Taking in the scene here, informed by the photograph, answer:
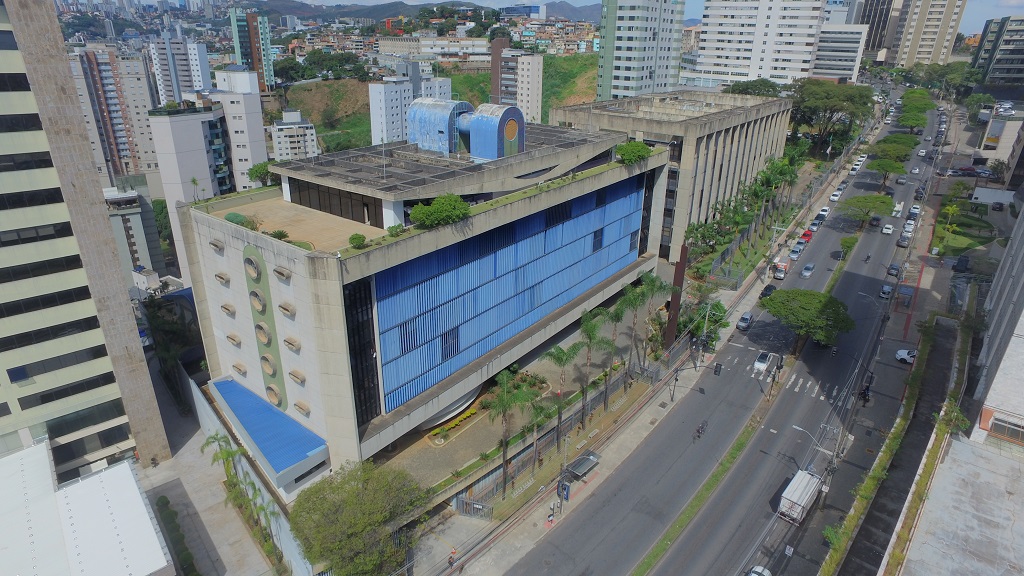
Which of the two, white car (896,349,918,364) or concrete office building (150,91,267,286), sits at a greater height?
concrete office building (150,91,267,286)

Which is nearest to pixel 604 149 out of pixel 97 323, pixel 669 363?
pixel 669 363

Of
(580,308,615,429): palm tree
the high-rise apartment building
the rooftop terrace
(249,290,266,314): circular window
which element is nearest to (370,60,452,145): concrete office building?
the high-rise apartment building

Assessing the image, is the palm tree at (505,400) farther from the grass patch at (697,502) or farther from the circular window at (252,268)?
the circular window at (252,268)

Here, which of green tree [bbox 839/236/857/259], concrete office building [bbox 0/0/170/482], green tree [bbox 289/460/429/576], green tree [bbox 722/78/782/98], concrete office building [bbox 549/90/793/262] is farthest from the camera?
green tree [bbox 722/78/782/98]

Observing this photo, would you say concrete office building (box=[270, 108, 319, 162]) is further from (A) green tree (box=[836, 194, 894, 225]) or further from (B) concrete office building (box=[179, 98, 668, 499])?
(A) green tree (box=[836, 194, 894, 225])

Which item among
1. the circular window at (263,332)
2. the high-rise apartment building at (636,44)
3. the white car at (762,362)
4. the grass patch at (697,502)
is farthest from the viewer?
the high-rise apartment building at (636,44)

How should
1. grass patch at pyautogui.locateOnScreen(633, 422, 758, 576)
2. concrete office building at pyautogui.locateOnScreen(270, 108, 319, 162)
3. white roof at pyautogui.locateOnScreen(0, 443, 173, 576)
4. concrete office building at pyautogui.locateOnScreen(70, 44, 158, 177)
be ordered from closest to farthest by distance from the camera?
1. white roof at pyautogui.locateOnScreen(0, 443, 173, 576)
2. grass patch at pyautogui.locateOnScreen(633, 422, 758, 576)
3. concrete office building at pyautogui.locateOnScreen(270, 108, 319, 162)
4. concrete office building at pyautogui.locateOnScreen(70, 44, 158, 177)

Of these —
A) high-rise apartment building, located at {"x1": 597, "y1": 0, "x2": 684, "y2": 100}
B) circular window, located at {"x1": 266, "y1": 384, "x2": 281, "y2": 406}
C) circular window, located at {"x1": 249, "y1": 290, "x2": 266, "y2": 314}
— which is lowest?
circular window, located at {"x1": 266, "y1": 384, "x2": 281, "y2": 406}

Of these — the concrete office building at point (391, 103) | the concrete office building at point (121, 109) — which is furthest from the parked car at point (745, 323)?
the concrete office building at point (121, 109)
